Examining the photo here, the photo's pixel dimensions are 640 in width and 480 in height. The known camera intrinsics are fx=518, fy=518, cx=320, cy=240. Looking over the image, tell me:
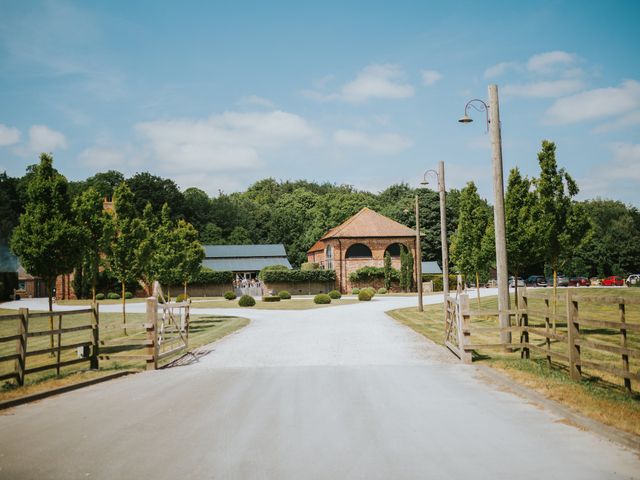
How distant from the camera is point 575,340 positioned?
909 centimetres

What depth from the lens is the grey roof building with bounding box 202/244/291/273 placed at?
67375mm

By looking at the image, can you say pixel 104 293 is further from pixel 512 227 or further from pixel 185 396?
pixel 185 396

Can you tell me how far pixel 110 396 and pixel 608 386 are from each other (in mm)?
8401

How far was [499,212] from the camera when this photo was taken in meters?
13.6

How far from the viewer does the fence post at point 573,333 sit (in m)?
8.98

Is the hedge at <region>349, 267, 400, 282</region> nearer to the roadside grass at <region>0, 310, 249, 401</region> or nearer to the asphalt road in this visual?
the roadside grass at <region>0, 310, 249, 401</region>

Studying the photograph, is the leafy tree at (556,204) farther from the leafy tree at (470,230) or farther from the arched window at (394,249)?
the arched window at (394,249)

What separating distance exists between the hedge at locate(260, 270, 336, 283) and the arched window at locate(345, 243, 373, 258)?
399 centimetres

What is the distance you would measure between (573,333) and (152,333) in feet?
28.9

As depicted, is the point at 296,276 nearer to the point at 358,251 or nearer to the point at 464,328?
the point at 358,251

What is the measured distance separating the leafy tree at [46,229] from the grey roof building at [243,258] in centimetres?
5064

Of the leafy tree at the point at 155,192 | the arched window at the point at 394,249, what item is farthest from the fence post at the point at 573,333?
the leafy tree at the point at 155,192

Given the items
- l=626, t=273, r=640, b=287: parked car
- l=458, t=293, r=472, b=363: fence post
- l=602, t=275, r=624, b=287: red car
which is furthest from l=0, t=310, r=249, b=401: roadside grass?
l=602, t=275, r=624, b=287: red car

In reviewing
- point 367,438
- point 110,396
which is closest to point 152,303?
A: point 110,396
